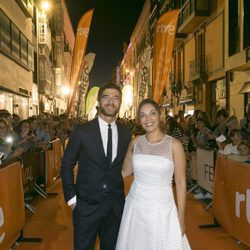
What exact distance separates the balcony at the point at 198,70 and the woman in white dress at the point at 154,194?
19.1 metres

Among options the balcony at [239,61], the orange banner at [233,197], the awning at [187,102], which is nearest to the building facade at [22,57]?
the balcony at [239,61]

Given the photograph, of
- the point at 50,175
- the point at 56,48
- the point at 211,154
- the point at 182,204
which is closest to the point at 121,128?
the point at 182,204

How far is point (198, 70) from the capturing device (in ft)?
75.7

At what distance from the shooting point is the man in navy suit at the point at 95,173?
361 centimetres

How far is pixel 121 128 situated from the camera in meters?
3.85

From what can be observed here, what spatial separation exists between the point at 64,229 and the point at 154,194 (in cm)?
334

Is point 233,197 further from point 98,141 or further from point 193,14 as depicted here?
point 193,14

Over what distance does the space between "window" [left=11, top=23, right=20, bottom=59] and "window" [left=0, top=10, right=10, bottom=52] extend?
94 cm

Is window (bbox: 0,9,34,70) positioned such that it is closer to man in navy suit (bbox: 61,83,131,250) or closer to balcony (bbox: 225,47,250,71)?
balcony (bbox: 225,47,250,71)

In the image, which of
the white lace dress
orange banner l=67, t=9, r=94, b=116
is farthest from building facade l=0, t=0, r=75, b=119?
the white lace dress

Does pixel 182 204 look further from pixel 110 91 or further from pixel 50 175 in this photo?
pixel 50 175

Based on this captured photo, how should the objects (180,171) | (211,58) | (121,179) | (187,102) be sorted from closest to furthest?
(180,171) → (121,179) → (211,58) → (187,102)

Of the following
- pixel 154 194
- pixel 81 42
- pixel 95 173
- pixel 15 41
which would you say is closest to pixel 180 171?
pixel 154 194

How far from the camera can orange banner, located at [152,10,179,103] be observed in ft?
42.3
